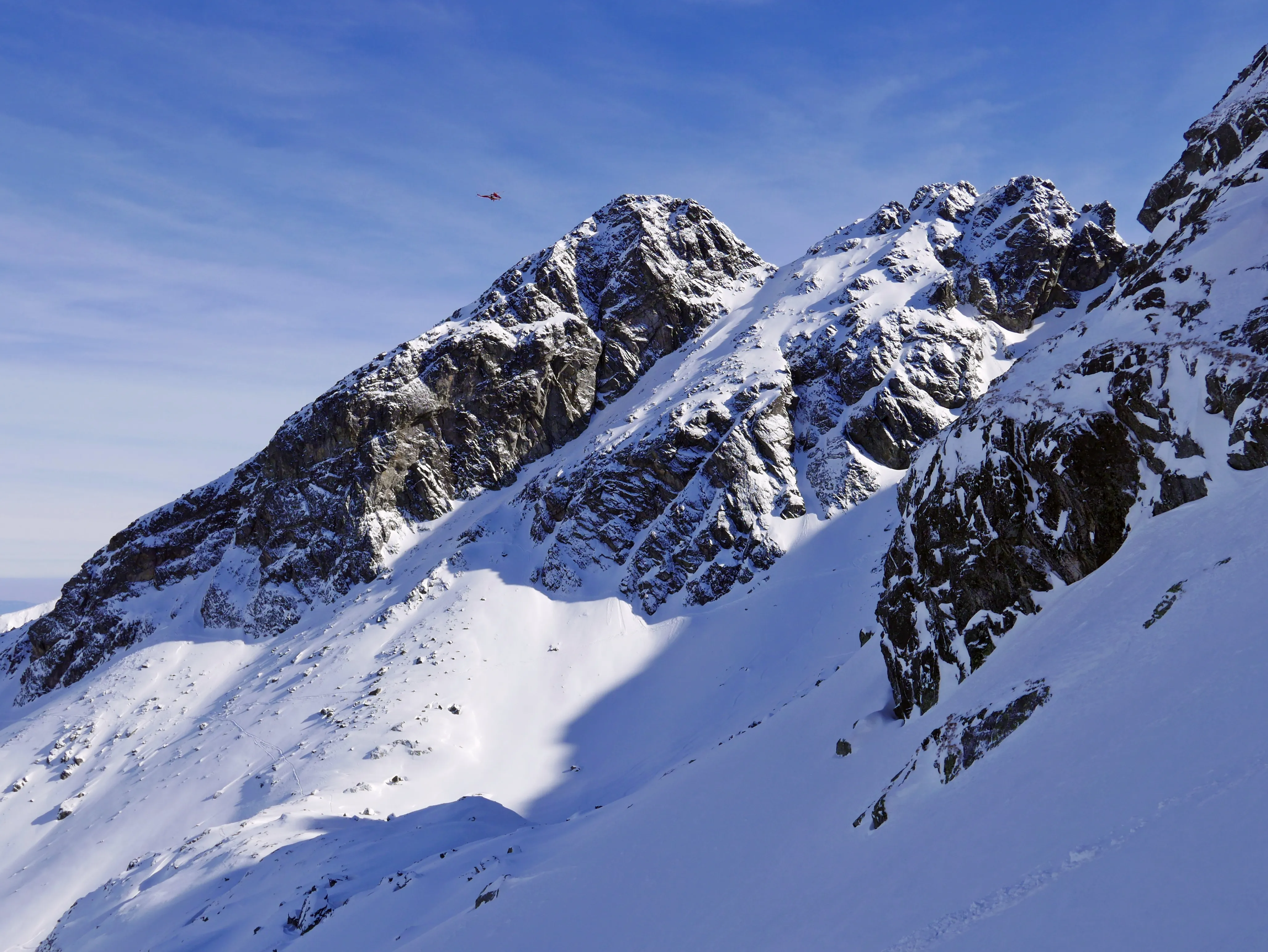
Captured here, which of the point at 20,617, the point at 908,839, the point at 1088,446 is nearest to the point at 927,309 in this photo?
the point at 1088,446

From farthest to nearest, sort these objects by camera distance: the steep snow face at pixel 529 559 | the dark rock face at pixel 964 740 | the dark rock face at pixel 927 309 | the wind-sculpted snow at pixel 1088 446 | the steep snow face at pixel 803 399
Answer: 1. the dark rock face at pixel 927 309
2. the steep snow face at pixel 803 399
3. the steep snow face at pixel 529 559
4. the wind-sculpted snow at pixel 1088 446
5. the dark rock face at pixel 964 740

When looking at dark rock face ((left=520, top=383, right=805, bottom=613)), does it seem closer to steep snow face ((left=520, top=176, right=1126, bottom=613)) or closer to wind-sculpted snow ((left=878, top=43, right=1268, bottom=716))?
steep snow face ((left=520, top=176, right=1126, bottom=613))

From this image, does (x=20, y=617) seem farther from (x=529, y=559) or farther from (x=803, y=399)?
(x=803, y=399)

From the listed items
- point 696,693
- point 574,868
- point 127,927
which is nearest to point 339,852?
point 127,927

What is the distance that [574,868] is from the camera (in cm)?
1872

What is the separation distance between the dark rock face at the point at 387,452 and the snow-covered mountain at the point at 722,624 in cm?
→ 42

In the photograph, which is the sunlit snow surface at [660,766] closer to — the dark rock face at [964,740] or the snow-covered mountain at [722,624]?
the snow-covered mountain at [722,624]

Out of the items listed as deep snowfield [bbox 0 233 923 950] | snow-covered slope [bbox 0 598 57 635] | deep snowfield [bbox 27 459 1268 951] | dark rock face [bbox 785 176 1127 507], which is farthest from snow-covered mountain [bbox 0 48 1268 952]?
snow-covered slope [bbox 0 598 57 635]

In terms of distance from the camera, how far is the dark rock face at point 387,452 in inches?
2894

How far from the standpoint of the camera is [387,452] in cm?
7725

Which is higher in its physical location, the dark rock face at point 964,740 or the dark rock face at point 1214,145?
the dark rock face at point 1214,145

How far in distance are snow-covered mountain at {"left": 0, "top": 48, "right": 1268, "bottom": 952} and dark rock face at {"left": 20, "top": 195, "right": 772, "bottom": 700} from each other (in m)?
0.42

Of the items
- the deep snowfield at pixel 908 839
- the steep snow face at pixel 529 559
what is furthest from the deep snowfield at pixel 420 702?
the deep snowfield at pixel 908 839

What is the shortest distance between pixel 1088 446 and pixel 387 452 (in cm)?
7032
